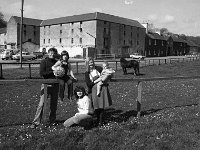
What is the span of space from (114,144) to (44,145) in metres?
1.48

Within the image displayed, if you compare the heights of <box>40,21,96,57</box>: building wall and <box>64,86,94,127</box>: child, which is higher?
<box>40,21,96,57</box>: building wall

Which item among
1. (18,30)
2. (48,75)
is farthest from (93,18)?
(48,75)

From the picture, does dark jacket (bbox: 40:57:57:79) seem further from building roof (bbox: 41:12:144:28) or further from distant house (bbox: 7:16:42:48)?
distant house (bbox: 7:16:42:48)

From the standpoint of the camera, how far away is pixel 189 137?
639cm

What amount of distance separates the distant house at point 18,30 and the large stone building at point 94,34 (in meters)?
8.54

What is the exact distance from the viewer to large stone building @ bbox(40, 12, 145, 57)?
6962 centimetres

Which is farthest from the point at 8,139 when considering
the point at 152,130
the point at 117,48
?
the point at 117,48

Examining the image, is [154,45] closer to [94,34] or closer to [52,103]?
[94,34]

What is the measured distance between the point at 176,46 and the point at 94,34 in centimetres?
4432

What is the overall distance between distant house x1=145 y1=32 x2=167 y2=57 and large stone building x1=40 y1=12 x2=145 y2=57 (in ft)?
9.00


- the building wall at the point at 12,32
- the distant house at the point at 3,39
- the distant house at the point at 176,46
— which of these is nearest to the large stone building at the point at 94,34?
the building wall at the point at 12,32

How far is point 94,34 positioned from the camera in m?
68.9

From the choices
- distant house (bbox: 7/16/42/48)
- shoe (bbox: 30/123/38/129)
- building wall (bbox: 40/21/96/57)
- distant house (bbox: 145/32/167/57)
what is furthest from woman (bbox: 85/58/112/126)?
distant house (bbox: 7/16/42/48)

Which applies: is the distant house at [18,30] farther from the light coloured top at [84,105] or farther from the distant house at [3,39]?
the light coloured top at [84,105]
